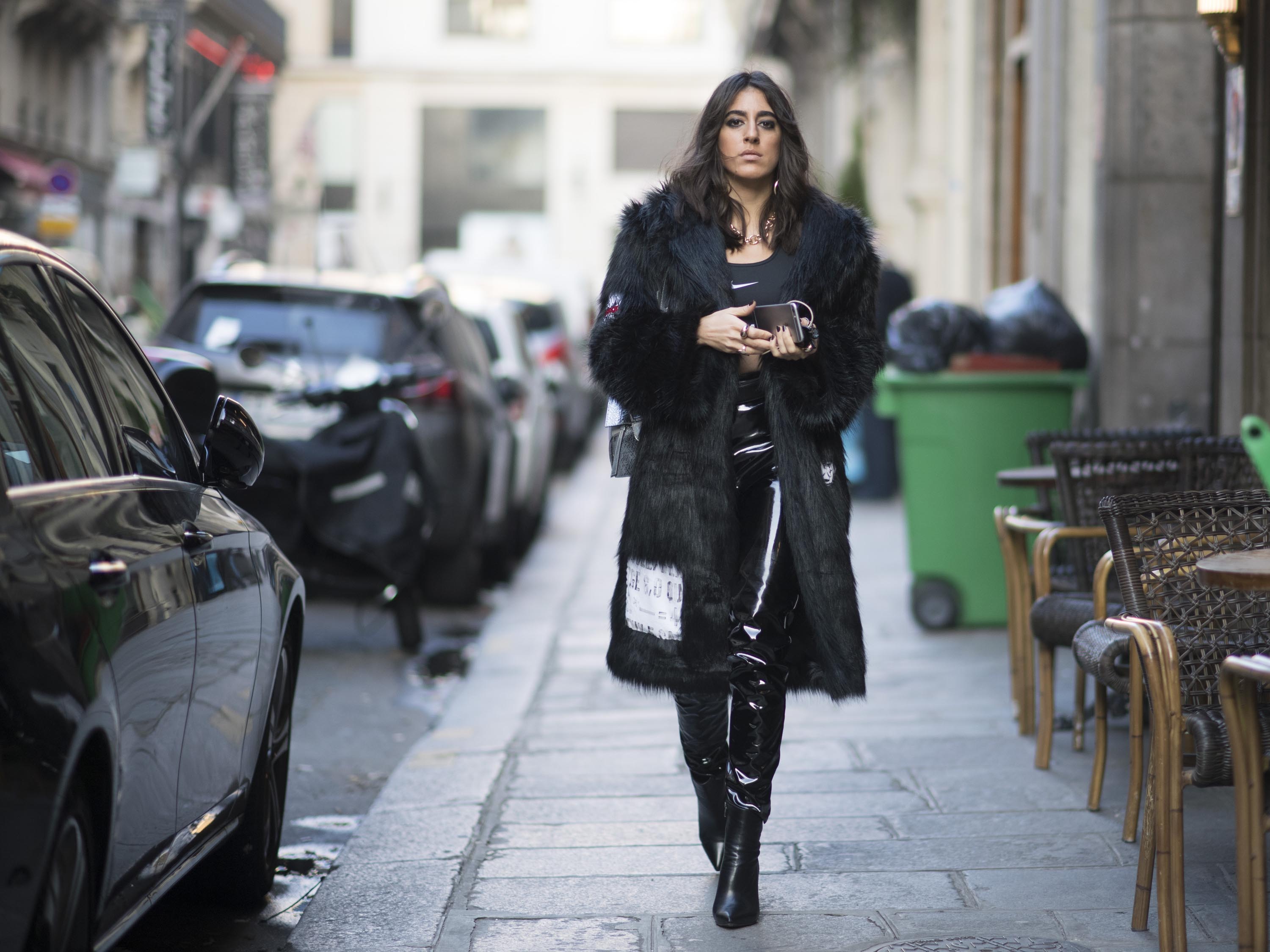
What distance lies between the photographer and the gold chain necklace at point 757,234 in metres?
4.28

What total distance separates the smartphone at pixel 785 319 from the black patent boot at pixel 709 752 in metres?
0.86

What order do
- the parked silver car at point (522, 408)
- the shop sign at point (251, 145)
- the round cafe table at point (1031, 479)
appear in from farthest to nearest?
the shop sign at point (251, 145), the parked silver car at point (522, 408), the round cafe table at point (1031, 479)

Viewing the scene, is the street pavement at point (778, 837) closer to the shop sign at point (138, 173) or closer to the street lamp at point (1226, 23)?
the street lamp at point (1226, 23)

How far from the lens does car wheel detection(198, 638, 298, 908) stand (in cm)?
435

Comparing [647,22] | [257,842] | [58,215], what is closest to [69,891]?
[257,842]

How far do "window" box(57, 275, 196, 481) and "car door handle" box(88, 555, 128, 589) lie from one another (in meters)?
0.49

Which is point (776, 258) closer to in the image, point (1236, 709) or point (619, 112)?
point (1236, 709)

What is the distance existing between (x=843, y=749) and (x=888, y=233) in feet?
46.9

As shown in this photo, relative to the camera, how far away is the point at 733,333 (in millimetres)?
4055

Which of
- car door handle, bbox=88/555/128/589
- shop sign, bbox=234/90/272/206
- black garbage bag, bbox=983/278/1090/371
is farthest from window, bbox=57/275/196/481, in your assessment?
shop sign, bbox=234/90/272/206

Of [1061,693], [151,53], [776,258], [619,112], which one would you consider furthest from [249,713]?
[619,112]

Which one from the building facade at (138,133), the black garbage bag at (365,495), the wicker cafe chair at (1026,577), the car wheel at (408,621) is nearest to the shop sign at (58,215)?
the building facade at (138,133)

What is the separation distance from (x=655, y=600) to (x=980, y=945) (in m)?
1.02

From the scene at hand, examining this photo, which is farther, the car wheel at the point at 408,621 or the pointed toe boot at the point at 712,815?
the car wheel at the point at 408,621
